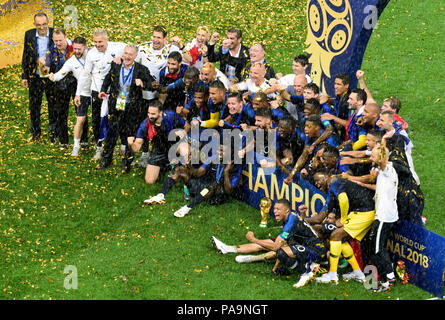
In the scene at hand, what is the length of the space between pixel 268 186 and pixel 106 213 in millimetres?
2922

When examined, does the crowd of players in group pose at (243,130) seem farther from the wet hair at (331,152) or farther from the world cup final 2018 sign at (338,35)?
the world cup final 2018 sign at (338,35)

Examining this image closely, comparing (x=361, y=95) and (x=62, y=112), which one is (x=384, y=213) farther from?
(x=62, y=112)

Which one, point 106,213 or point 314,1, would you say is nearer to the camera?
point 106,213

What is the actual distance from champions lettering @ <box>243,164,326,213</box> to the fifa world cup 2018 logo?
2.74 meters

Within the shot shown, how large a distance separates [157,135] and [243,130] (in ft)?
5.92

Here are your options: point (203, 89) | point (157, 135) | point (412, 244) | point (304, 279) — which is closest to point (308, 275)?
point (304, 279)

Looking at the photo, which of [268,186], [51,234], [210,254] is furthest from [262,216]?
[51,234]

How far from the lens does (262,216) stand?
12227mm

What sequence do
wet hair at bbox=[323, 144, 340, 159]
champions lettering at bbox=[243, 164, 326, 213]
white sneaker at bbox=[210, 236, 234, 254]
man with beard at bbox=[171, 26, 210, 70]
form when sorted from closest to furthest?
wet hair at bbox=[323, 144, 340, 159] < white sneaker at bbox=[210, 236, 234, 254] < champions lettering at bbox=[243, 164, 326, 213] < man with beard at bbox=[171, 26, 210, 70]

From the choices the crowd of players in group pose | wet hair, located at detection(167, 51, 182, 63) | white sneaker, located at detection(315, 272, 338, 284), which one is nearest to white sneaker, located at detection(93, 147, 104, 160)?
the crowd of players in group pose

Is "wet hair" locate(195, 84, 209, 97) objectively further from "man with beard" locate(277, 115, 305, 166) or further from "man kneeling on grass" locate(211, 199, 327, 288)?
"man kneeling on grass" locate(211, 199, 327, 288)

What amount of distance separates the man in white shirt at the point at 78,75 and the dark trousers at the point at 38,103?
0.66 metres

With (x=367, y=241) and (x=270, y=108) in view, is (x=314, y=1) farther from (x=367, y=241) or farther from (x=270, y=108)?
(x=367, y=241)

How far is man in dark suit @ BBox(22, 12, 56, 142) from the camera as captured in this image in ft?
49.7
